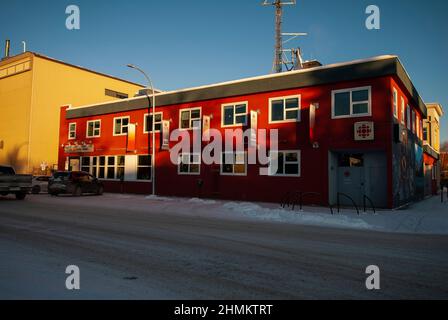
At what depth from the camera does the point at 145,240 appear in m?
8.35

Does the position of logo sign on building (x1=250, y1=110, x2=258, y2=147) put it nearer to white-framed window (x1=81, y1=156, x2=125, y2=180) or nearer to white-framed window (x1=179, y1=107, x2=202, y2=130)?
white-framed window (x1=179, y1=107, x2=202, y2=130)

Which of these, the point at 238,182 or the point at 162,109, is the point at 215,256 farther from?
the point at 162,109

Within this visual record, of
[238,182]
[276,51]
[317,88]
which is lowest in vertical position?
[238,182]

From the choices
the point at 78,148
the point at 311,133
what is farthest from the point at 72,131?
the point at 311,133

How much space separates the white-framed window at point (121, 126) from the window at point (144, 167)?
3120 mm

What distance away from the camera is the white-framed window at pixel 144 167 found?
1032 inches

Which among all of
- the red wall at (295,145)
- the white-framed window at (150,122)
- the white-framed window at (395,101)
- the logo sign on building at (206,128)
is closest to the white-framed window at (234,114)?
the red wall at (295,145)

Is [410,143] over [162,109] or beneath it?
beneath

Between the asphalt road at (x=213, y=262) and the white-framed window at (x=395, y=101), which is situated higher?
the white-framed window at (x=395, y=101)

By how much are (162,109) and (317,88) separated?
40.6 feet

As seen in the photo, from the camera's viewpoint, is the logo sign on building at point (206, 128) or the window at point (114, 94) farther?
the window at point (114, 94)

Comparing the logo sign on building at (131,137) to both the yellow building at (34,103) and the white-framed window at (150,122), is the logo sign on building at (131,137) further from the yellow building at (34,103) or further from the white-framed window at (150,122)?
the yellow building at (34,103)

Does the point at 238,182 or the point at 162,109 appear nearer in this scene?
the point at 238,182
